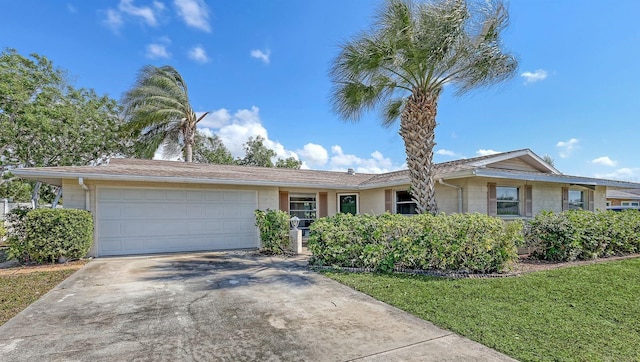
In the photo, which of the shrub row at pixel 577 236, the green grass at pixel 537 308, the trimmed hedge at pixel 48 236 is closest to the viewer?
the green grass at pixel 537 308

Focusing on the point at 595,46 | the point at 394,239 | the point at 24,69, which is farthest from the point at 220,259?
the point at 24,69

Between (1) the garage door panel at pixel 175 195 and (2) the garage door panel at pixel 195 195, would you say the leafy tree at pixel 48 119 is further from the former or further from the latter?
Result: (2) the garage door panel at pixel 195 195

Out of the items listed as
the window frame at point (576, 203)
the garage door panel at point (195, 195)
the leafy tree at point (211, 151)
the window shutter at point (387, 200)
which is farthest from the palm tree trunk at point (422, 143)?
the leafy tree at point (211, 151)

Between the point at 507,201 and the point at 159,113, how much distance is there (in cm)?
1890

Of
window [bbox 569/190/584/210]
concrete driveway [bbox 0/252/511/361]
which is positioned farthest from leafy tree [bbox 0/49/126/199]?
window [bbox 569/190/584/210]

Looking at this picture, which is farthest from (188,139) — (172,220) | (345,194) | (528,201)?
(528,201)

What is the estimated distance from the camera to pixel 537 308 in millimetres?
4785

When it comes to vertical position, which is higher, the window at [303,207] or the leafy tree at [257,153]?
the leafy tree at [257,153]

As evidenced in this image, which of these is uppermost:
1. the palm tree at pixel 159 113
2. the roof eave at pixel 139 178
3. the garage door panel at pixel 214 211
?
the palm tree at pixel 159 113

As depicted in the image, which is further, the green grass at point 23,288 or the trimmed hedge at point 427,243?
the trimmed hedge at point 427,243

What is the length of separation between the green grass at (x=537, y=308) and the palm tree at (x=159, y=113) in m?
17.0

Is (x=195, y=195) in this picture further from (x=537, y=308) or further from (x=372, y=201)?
(x=537, y=308)

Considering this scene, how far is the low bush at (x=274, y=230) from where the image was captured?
33.8ft

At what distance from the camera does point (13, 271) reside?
7.86m
